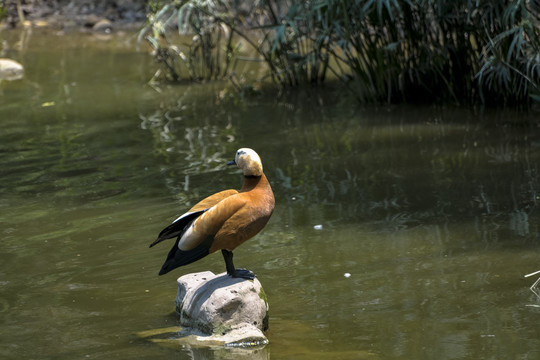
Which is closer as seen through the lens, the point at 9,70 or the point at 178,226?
the point at 178,226

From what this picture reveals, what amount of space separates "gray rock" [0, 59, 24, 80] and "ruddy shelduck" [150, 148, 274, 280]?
8518 mm

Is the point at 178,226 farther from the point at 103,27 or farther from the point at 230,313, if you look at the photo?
the point at 103,27

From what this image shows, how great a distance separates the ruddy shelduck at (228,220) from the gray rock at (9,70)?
8.52 m

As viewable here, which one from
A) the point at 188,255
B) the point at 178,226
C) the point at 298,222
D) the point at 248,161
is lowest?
the point at 298,222

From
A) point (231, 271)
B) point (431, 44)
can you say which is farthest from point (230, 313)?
point (431, 44)

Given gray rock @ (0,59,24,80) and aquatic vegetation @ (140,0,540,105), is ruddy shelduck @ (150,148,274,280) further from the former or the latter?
gray rock @ (0,59,24,80)

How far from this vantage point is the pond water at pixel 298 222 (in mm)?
3859

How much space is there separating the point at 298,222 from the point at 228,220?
1714 mm

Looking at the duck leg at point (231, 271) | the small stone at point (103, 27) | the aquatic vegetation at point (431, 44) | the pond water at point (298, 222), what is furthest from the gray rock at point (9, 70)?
the duck leg at point (231, 271)

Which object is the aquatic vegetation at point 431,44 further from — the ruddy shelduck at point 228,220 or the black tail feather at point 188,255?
the black tail feather at point 188,255

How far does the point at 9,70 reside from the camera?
11875 millimetres

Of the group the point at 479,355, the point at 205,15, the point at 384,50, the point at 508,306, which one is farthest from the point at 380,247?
the point at 205,15

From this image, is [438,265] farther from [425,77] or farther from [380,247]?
[425,77]

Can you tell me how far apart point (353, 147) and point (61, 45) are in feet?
28.3
